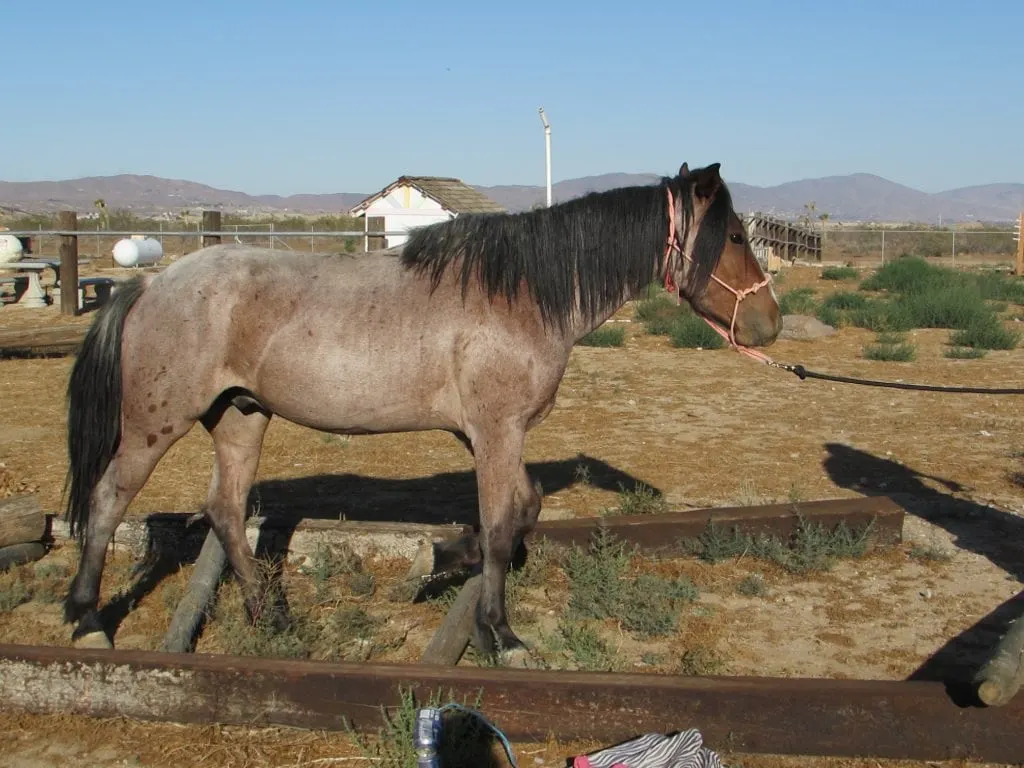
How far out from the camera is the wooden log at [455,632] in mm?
4387

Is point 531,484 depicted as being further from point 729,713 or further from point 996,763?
point 996,763

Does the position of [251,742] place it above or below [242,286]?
below

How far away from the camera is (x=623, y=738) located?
3604 mm

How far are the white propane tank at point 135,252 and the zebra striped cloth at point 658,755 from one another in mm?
24789

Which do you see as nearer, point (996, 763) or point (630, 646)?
point (996, 763)

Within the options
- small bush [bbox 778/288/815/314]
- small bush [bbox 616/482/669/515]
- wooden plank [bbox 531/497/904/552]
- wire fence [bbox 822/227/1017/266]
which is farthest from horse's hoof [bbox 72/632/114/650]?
wire fence [bbox 822/227/1017/266]

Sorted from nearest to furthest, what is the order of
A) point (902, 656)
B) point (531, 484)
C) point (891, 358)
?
Answer: point (902, 656) < point (531, 484) < point (891, 358)

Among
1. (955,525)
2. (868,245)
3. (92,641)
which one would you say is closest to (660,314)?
(955,525)

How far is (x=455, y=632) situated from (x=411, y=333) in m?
1.42

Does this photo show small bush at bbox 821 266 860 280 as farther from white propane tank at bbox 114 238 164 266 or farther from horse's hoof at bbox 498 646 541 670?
horse's hoof at bbox 498 646 541 670

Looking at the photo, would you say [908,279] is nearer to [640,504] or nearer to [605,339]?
[605,339]

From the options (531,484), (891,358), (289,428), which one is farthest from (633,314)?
(531,484)

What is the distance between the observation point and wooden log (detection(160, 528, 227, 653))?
4.61 m

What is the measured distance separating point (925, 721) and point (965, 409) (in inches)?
307
